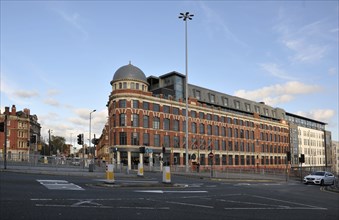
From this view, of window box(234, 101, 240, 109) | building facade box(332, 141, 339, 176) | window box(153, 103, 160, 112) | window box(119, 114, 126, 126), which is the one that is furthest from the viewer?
building facade box(332, 141, 339, 176)

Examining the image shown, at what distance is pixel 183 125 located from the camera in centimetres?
7319

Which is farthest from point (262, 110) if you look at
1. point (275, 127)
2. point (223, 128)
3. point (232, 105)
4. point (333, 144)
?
point (333, 144)

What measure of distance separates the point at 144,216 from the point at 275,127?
10033 cm

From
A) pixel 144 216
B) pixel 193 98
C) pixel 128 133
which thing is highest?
pixel 193 98

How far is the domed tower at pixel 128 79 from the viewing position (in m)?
64.0

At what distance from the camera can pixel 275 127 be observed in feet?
344

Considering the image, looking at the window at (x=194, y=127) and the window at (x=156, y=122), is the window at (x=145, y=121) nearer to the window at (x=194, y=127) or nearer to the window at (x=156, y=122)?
the window at (x=156, y=122)

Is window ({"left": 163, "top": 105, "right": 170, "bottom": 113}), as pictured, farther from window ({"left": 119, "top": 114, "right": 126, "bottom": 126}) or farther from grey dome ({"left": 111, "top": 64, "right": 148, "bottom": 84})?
window ({"left": 119, "top": 114, "right": 126, "bottom": 126})

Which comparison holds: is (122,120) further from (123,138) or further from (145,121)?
(145,121)

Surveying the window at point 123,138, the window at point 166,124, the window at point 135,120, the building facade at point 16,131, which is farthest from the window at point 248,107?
the building facade at point 16,131

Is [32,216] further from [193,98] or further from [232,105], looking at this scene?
[232,105]

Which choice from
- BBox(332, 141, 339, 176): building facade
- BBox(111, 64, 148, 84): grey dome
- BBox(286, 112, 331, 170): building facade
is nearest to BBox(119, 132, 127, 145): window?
BBox(111, 64, 148, 84): grey dome

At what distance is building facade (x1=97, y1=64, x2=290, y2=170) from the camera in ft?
207

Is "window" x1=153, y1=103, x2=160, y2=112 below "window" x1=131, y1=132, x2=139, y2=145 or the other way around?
the other way around
